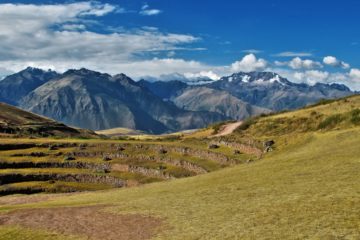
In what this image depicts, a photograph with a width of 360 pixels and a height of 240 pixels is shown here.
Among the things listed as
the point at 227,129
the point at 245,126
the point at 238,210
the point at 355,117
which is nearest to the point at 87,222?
the point at 238,210

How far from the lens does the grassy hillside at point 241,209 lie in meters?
31.2

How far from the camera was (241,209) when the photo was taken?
1480 inches

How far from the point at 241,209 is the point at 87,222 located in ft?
47.8

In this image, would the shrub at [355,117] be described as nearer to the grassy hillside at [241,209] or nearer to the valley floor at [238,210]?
the grassy hillside at [241,209]

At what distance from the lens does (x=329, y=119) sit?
331 ft

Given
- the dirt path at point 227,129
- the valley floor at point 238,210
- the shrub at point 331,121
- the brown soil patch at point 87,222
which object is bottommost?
the brown soil patch at point 87,222

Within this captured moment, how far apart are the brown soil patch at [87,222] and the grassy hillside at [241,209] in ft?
0.30

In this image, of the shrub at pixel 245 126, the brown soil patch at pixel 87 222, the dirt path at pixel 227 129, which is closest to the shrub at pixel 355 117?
the shrub at pixel 245 126

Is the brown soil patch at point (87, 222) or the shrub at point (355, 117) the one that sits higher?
the shrub at point (355, 117)

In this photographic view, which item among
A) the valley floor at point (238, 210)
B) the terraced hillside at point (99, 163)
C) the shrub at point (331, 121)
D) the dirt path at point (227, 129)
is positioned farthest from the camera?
the dirt path at point (227, 129)

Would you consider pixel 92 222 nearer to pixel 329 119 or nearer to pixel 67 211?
pixel 67 211

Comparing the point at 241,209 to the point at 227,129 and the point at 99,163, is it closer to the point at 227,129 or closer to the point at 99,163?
the point at 99,163

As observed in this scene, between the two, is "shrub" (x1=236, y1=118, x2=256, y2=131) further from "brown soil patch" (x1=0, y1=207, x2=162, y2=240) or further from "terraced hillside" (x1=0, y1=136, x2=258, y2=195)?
"brown soil patch" (x1=0, y1=207, x2=162, y2=240)

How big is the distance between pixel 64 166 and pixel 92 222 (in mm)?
68407
